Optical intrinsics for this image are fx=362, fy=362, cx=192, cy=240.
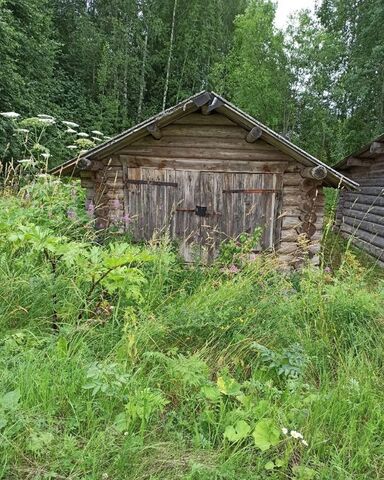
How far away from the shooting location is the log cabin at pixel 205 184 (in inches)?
250

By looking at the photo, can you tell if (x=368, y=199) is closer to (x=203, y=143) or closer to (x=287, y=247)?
(x=287, y=247)

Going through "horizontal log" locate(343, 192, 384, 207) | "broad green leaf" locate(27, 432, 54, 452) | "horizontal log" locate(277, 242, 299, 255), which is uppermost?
"broad green leaf" locate(27, 432, 54, 452)

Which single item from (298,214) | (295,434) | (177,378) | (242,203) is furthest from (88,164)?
(295,434)

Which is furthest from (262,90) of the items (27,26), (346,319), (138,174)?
(346,319)

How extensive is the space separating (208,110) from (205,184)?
1279 mm

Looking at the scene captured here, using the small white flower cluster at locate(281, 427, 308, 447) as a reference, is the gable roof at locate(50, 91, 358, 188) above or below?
above

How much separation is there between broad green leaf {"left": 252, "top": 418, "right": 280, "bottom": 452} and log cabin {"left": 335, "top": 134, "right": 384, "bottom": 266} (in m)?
7.56

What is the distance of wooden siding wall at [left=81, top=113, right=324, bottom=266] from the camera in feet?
20.9

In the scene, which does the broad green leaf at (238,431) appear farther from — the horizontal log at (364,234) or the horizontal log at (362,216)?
the horizontal log at (362,216)

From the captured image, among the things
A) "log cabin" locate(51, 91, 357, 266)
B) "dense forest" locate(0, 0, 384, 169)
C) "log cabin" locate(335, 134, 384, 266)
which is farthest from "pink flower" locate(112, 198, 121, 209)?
"dense forest" locate(0, 0, 384, 169)

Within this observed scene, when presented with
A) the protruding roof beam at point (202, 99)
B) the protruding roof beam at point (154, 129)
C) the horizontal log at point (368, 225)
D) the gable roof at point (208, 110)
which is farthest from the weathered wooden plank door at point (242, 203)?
the horizontal log at point (368, 225)

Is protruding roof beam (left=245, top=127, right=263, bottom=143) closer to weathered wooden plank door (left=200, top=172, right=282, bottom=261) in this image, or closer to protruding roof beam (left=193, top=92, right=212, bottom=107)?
weathered wooden plank door (left=200, top=172, right=282, bottom=261)

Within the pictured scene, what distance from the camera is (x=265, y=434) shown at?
1752 millimetres

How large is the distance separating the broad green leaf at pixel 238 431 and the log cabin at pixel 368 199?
761cm
